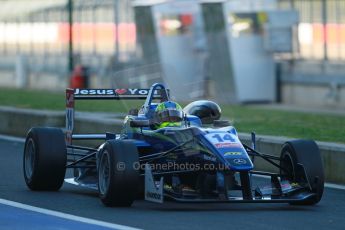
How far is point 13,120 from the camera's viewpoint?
22.5m

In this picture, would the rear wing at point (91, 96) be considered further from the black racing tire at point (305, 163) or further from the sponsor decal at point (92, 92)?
the black racing tire at point (305, 163)

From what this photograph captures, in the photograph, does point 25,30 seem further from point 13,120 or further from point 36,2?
point 13,120

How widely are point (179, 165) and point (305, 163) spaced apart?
1378mm

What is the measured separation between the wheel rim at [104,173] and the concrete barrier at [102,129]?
3886 millimetres

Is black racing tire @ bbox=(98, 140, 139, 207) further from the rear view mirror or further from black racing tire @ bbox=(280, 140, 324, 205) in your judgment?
black racing tire @ bbox=(280, 140, 324, 205)

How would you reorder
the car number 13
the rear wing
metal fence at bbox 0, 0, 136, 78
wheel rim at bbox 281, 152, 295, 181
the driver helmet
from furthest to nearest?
metal fence at bbox 0, 0, 136, 78
the rear wing
the driver helmet
wheel rim at bbox 281, 152, 295, 181
the car number 13

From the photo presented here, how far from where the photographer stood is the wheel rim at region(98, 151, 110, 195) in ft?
40.6

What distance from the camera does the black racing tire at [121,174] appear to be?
11.9 meters

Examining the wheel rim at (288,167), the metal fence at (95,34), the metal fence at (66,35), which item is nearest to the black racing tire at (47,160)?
the wheel rim at (288,167)

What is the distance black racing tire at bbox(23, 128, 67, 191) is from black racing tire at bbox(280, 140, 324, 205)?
2.49 metres

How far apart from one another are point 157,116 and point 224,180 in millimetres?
1624

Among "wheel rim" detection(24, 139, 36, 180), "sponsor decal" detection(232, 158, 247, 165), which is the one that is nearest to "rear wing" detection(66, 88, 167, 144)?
"wheel rim" detection(24, 139, 36, 180)

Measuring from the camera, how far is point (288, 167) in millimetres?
12969

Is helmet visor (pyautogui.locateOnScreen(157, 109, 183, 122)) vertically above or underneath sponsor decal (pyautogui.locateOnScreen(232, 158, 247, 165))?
above
